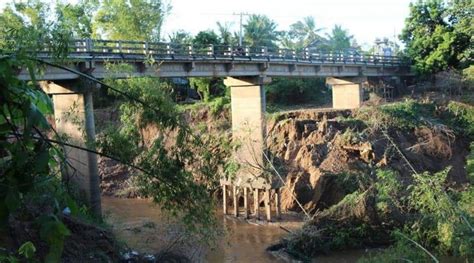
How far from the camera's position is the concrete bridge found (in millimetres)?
22953

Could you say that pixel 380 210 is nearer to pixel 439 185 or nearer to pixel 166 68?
pixel 439 185

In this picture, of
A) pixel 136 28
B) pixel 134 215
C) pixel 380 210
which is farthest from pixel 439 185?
pixel 136 28

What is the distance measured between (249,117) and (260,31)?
3986cm

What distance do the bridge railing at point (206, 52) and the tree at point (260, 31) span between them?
2015cm

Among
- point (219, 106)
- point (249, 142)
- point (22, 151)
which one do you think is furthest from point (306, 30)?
point (22, 151)

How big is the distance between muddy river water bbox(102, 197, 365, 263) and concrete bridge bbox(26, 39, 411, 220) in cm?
189

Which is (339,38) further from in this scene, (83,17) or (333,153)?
(333,153)

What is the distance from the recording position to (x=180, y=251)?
19125 mm

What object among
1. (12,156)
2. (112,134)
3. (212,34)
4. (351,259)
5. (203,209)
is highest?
(212,34)

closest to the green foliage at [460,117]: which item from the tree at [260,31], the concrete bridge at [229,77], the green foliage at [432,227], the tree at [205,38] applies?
the concrete bridge at [229,77]

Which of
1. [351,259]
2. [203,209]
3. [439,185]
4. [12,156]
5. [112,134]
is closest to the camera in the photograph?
[12,156]

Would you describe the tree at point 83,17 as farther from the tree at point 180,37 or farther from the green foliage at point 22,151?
the green foliage at point 22,151

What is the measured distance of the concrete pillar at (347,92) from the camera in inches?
1805

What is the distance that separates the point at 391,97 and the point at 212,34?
1830cm
